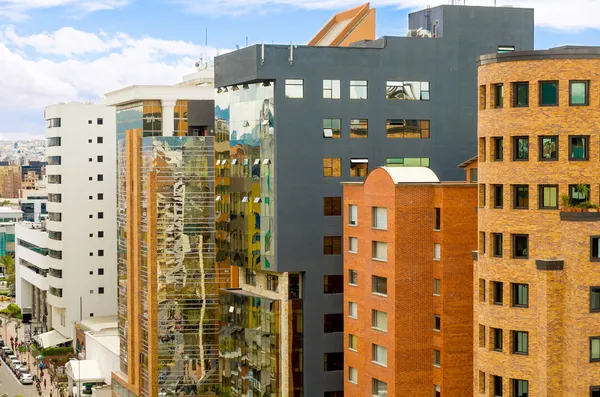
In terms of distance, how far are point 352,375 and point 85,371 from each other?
203 feet

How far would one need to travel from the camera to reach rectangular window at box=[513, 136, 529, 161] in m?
66.5

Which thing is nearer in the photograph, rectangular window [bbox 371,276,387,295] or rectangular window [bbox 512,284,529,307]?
rectangular window [bbox 512,284,529,307]

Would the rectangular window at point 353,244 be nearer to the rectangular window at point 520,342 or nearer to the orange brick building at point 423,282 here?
the orange brick building at point 423,282

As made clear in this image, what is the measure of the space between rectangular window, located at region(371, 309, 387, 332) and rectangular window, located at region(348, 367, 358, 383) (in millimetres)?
4973

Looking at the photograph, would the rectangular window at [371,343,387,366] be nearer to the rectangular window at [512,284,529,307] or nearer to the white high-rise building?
the rectangular window at [512,284,529,307]

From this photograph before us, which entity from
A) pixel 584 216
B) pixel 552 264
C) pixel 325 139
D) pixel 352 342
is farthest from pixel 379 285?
pixel 584 216

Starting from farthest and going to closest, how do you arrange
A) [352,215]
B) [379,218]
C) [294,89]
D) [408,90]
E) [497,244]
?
[408,90], [294,89], [352,215], [379,218], [497,244]

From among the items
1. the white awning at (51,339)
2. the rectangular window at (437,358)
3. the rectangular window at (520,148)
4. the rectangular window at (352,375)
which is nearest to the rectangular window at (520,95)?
the rectangular window at (520,148)

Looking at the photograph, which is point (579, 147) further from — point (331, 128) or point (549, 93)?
point (331, 128)

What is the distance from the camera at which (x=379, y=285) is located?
83312 millimetres

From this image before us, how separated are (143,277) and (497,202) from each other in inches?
2107

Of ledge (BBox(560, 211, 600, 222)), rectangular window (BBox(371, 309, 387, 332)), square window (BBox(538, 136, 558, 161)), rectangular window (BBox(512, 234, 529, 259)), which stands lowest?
rectangular window (BBox(371, 309, 387, 332))

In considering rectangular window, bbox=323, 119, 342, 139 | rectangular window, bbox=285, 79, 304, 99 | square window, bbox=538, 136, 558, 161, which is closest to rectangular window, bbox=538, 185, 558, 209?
square window, bbox=538, 136, 558, 161

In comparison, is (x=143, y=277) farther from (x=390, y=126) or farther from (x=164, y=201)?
(x=390, y=126)
